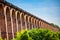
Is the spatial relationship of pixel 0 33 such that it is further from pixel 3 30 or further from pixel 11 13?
pixel 11 13

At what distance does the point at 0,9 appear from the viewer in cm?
2727

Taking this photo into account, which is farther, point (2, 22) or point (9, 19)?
point (9, 19)

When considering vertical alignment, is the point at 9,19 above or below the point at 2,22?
above

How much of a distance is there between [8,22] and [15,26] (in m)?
3.88

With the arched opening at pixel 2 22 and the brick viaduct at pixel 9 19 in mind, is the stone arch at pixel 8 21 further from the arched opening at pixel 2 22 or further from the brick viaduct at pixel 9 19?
the arched opening at pixel 2 22

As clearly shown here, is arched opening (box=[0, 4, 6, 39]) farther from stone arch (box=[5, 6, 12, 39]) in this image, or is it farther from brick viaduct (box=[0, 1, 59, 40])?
stone arch (box=[5, 6, 12, 39])

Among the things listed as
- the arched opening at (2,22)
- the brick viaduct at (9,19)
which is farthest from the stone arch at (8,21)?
the arched opening at (2,22)

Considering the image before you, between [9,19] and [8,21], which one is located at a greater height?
[9,19]

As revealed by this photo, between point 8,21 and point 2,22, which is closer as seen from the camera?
point 2,22

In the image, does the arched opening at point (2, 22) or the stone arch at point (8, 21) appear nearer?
the arched opening at point (2, 22)

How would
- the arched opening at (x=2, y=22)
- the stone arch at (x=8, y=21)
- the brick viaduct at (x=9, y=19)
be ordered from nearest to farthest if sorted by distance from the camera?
the arched opening at (x=2, y=22) < the brick viaduct at (x=9, y=19) < the stone arch at (x=8, y=21)

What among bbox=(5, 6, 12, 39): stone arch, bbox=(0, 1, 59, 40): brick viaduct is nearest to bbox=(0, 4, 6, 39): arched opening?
bbox=(0, 1, 59, 40): brick viaduct

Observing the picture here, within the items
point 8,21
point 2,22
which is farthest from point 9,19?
point 2,22

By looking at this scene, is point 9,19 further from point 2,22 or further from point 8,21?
point 2,22
